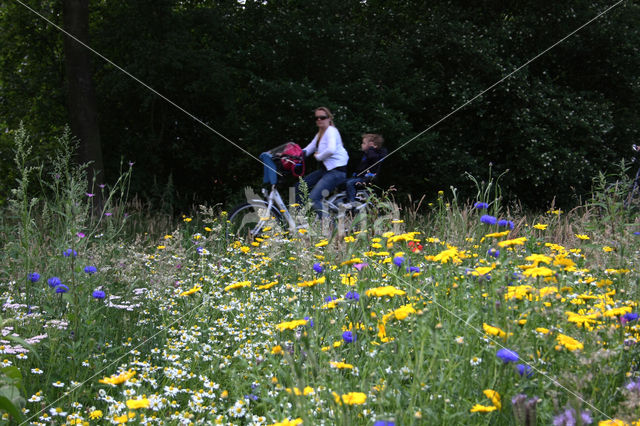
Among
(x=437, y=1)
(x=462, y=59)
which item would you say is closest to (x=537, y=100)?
(x=462, y=59)

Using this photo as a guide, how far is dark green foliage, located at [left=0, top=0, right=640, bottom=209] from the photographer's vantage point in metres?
10.3

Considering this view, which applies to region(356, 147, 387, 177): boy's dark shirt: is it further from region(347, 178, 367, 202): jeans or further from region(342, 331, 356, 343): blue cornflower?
region(342, 331, 356, 343): blue cornflower

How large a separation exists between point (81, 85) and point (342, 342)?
754 cm

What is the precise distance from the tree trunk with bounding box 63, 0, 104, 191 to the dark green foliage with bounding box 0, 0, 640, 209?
4.75 feet

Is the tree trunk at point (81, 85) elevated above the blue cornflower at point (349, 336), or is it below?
above

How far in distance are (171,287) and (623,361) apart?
9.07ft

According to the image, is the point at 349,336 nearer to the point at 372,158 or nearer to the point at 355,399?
the point at 355,399

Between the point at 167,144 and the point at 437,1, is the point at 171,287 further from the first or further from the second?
the point at 437,1

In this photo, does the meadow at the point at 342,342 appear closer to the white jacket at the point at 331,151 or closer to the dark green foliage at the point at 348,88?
the white jacket at the point at 331,151

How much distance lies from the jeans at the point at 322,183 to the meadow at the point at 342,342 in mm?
2492

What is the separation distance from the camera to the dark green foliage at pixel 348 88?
10.3 meters

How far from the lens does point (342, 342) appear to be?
246cm

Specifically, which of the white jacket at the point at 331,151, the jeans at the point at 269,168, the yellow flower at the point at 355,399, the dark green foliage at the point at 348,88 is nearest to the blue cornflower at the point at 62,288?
the yellow flower at the point at 355,399

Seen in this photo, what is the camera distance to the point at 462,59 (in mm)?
11312
